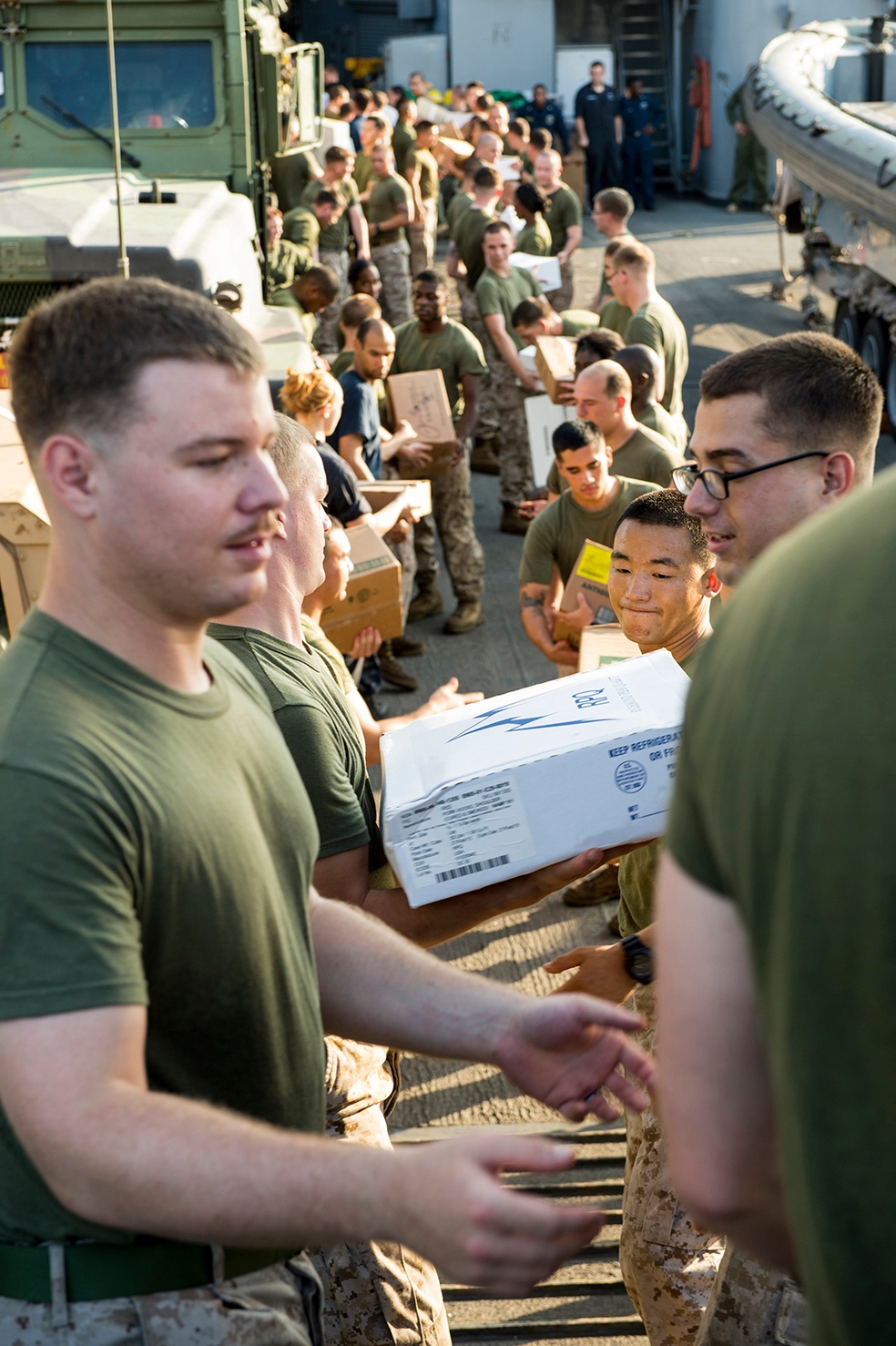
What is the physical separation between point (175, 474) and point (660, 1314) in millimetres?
1832

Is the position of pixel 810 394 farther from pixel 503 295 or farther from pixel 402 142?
pixel 402 142

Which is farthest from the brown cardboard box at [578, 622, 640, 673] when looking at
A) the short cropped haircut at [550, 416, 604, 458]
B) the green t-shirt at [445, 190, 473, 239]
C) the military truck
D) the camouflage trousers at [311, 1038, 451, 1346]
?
the green t-shirt at [445, 190, 473, 239]

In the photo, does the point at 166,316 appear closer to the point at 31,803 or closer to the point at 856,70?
the point at 31,803

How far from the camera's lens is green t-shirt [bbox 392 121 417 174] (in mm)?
16109

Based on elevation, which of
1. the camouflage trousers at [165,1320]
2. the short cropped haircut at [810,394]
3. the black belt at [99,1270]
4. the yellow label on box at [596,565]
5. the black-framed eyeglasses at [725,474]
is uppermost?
the short cropped haircut at [810,394]

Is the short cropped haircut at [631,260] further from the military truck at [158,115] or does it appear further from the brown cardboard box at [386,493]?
the brown cardboard box at [386,493]

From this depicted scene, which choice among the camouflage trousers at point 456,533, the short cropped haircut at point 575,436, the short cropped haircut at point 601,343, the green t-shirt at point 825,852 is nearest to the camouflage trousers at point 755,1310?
the green t-shirt at point 825,852

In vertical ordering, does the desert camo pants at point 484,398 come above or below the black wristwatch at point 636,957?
below

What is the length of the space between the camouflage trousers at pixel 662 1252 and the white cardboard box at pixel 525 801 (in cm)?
57

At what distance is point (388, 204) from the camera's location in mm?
13000

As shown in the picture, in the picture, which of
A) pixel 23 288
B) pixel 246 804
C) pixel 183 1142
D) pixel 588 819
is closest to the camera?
pixel 183 1142

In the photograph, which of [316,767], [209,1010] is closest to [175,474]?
[209,1010]

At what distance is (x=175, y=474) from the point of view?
143 centimetres

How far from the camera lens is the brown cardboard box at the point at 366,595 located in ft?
15.9
